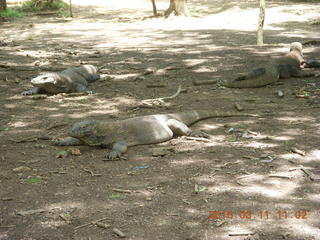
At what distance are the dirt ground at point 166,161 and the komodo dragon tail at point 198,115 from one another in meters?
0.08

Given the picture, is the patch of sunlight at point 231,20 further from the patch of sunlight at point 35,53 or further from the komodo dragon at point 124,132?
the komodo dragon at point 124,132

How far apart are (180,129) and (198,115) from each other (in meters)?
0.65

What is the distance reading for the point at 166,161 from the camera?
454 cm

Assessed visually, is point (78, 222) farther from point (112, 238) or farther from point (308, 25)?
point (308, 25)

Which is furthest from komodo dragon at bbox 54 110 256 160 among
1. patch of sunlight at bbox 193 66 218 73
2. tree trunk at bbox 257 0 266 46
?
tree trunk at bbox 257 0 266 46

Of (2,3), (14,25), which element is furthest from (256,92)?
(2,3)

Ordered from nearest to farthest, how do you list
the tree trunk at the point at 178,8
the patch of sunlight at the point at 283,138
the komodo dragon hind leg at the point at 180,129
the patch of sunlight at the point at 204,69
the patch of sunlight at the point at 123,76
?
the patch of sunlight at the point at 283,138, the komodo dragon hind leg at the point at 180,129, the patch of sunlight at the point at 123,76, the patch of sunlight at the point at 204,69, the tree trunk at the point at 178,8

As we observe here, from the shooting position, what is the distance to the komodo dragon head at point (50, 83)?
281 inches

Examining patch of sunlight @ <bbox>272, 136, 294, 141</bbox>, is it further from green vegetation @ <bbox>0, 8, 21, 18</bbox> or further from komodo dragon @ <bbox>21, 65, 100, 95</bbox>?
green vegetation @ <bbox>0, 8, 21, 18</bbox>

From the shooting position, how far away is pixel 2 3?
1923 centimetres

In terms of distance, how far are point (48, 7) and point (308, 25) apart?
13.4 metres

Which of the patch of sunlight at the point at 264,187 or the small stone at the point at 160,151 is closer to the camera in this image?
the patch of sunlight at the point at 264,187

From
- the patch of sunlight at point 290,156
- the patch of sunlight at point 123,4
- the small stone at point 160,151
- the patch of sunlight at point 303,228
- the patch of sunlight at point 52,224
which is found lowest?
the patch of sunlight at point 303,228

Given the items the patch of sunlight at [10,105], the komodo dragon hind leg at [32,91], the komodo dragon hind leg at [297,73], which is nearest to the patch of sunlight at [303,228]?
the patch of sunlight at [10,105]
